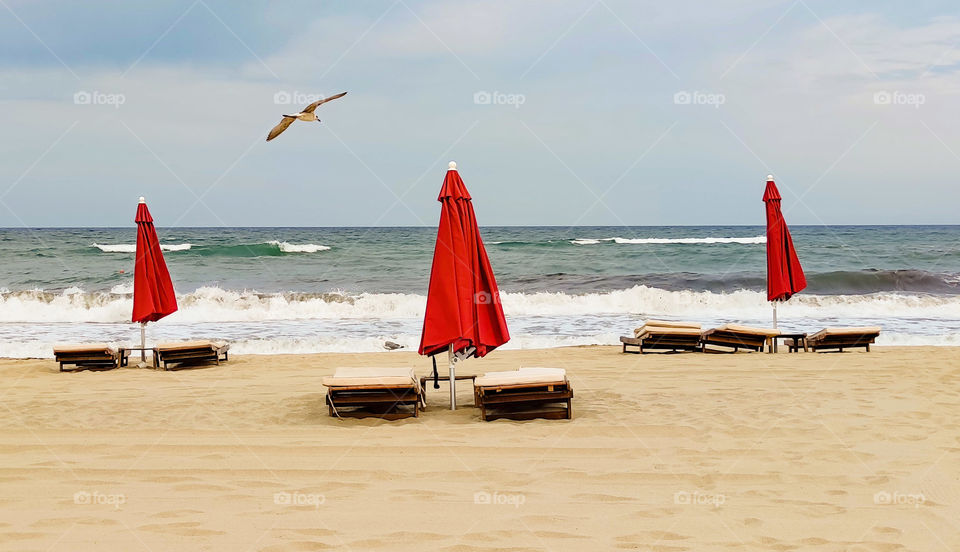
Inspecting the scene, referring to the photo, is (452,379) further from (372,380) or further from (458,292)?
(458,292)

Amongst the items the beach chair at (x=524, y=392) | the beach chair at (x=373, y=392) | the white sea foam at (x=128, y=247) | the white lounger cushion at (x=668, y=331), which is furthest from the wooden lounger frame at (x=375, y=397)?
the white sea foam at (x=128, y=247)

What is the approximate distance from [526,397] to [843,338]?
6800mm

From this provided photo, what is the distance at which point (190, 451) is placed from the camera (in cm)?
611

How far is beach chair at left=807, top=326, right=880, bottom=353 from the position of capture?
37.4 feet

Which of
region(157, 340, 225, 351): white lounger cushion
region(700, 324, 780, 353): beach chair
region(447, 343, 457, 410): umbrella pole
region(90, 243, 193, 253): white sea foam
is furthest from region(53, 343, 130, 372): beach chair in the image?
region(90, 243, 193, 253): white sea foam

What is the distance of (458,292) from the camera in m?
6.98

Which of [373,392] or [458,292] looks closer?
[458,292]

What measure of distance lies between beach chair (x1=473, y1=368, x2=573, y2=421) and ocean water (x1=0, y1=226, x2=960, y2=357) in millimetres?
Answer: 6468

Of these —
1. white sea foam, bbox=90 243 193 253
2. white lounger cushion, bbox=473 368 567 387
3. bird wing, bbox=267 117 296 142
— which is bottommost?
white lounger cushion, bbox=473 368 567 387

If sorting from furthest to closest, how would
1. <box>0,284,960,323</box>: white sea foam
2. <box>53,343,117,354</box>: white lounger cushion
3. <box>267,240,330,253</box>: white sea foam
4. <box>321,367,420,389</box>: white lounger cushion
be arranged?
<box>267,240,330,253</box>: white sea foam → <box>0,284,960,323</box>: white sea foam → <box>53,343,117,354</box>: white lounger cushion → <box>321,367,420,389</box>: white lounger cushion

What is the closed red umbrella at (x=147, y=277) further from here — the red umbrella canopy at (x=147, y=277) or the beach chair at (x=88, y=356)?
the beach chair at (x=88, y=356)

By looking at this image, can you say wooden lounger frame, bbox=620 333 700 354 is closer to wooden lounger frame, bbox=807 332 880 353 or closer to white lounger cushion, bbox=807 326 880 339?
wooden lounger frame, bbox=807 332 880 353

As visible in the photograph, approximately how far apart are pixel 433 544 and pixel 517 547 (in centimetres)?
47

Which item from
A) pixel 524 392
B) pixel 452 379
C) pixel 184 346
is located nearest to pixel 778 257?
pixel 524 392
